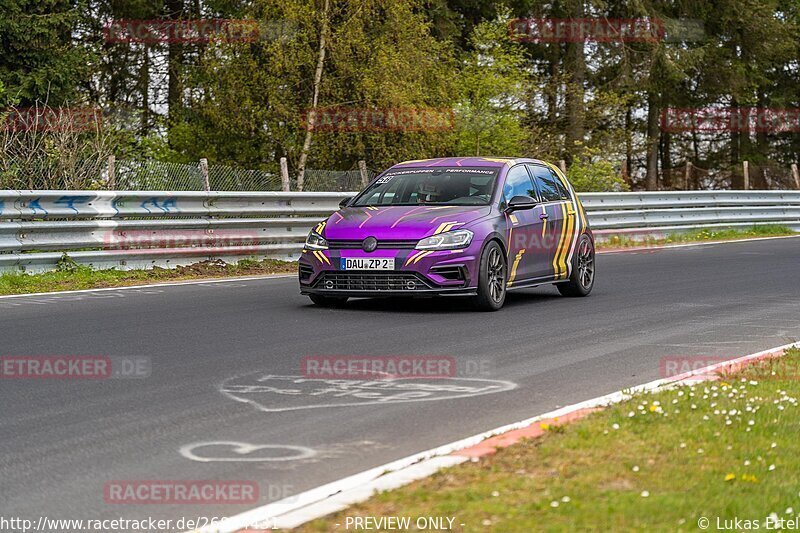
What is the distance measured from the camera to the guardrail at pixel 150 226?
15.1m

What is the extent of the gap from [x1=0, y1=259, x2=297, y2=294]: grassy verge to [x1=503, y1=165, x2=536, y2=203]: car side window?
16.3 ft

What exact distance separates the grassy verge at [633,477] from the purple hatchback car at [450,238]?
5069mm

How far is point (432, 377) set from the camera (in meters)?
8.30

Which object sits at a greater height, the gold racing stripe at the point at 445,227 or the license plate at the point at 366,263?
the gold racing stripe at the point at 445,227

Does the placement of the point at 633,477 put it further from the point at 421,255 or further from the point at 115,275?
the point at 115,275

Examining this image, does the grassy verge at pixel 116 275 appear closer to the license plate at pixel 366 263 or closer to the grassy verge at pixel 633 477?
the license plate at pixel 366 263

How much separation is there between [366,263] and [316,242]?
719mm

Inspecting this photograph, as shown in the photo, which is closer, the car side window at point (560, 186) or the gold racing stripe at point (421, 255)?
the gold racing stripe at point (421, 255)

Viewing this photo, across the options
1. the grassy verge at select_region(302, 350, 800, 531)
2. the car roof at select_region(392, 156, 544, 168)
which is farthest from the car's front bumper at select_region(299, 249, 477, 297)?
the grassy verge at select_region(302, 350, 800, 531)

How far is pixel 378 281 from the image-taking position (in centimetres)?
1201

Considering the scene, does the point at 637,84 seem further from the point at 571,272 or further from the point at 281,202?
the point at 571,272

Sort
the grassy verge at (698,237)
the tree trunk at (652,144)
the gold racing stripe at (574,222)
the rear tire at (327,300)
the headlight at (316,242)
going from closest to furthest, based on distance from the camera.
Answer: the headlight at (316,242) < the rear tire at (327,300) < the gold racing stripe at (574,222) < the grassy verge at (698,237) < the tree trunk at (652,144)

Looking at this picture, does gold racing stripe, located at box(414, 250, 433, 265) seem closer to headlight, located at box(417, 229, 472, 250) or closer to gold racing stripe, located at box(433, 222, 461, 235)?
headlight, located at box(417, 229, 472, 250)

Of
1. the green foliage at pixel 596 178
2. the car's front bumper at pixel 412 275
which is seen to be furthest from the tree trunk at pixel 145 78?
the car's front bumper at pixel 412 275
